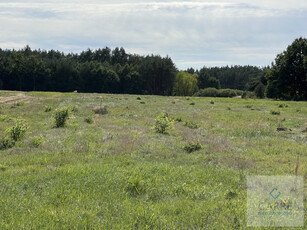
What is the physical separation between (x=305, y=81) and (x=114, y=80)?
6330cm

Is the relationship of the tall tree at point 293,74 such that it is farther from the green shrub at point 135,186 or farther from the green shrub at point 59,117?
the green shrub at point 135,186

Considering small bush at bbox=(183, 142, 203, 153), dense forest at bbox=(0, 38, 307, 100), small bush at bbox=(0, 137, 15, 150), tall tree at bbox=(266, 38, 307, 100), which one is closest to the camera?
small bush at bbox=(0, 137, 15, 150)

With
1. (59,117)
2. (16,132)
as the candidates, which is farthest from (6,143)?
(59,117)

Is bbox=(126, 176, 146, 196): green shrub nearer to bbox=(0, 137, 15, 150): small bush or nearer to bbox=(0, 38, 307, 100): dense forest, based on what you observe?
bbox=(0, 137, 15, 150): small bush

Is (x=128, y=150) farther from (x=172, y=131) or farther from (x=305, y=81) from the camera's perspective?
(x=305, y=81)

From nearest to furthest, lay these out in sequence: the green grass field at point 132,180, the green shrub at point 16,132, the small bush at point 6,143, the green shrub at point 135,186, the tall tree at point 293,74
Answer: the green grass field at point 132,180 → the green shrub at point 135,186 → the small bush at point 6,143 → the green shrub at point 16,132 → the tall tree at point 293,74

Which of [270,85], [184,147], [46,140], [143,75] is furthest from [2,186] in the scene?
[143,75]

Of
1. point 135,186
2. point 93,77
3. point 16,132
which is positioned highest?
point 93,77

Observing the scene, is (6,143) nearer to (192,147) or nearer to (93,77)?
(192,147)

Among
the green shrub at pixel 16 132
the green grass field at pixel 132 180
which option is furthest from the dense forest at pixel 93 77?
the green shrub at pixel 16 132

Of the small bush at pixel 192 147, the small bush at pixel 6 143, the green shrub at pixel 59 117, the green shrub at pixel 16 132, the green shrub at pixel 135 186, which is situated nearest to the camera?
the green shrub at pixel 135 186

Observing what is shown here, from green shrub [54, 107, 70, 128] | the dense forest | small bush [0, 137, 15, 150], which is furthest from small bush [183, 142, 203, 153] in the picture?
the dense forest

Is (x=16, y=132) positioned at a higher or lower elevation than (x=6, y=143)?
higher

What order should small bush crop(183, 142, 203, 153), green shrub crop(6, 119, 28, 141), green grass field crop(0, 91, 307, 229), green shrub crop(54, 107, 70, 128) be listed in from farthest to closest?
green shrub crop(54, 107, 70, 128), green shrub crop(6, 119, 28, 141), small bush crop(183, 142, 203, 153), green grass field crop(0, 91, 307, 229)
